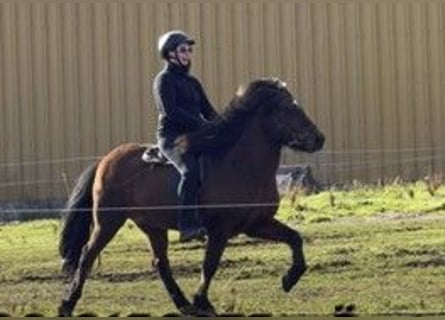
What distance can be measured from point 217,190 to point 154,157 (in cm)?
54

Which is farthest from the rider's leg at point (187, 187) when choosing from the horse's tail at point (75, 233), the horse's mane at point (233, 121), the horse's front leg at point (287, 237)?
the horse's tail at point (75, 233)

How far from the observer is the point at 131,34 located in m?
20.4

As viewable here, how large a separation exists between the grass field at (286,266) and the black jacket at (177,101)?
1.35m

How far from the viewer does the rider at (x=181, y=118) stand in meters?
9.27

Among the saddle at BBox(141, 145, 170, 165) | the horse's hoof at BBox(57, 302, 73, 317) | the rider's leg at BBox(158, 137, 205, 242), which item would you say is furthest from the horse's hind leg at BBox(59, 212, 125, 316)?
the rider's leg at BBox(158, 137, 205, 242)

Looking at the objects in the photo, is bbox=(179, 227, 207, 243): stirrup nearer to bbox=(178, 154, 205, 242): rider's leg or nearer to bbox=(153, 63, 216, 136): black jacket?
bbox=(178, 154, 205, 242): rider's leg

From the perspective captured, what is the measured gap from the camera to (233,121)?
31.0 ft

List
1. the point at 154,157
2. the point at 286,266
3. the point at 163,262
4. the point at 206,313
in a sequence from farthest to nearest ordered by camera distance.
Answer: the point at 286,266 < the point at 163,262 < the point at 154,157 < the point at 206,313

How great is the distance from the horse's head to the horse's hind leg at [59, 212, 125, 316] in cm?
123

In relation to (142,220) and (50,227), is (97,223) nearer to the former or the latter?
(142,220)

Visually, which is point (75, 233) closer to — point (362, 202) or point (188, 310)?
point (188, 310)

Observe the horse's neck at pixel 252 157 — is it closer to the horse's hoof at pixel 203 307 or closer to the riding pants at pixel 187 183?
the riding pants at pixel 187 183

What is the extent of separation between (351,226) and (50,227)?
328 centimetres

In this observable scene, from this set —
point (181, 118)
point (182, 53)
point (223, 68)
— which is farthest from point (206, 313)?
point (223, 68)
